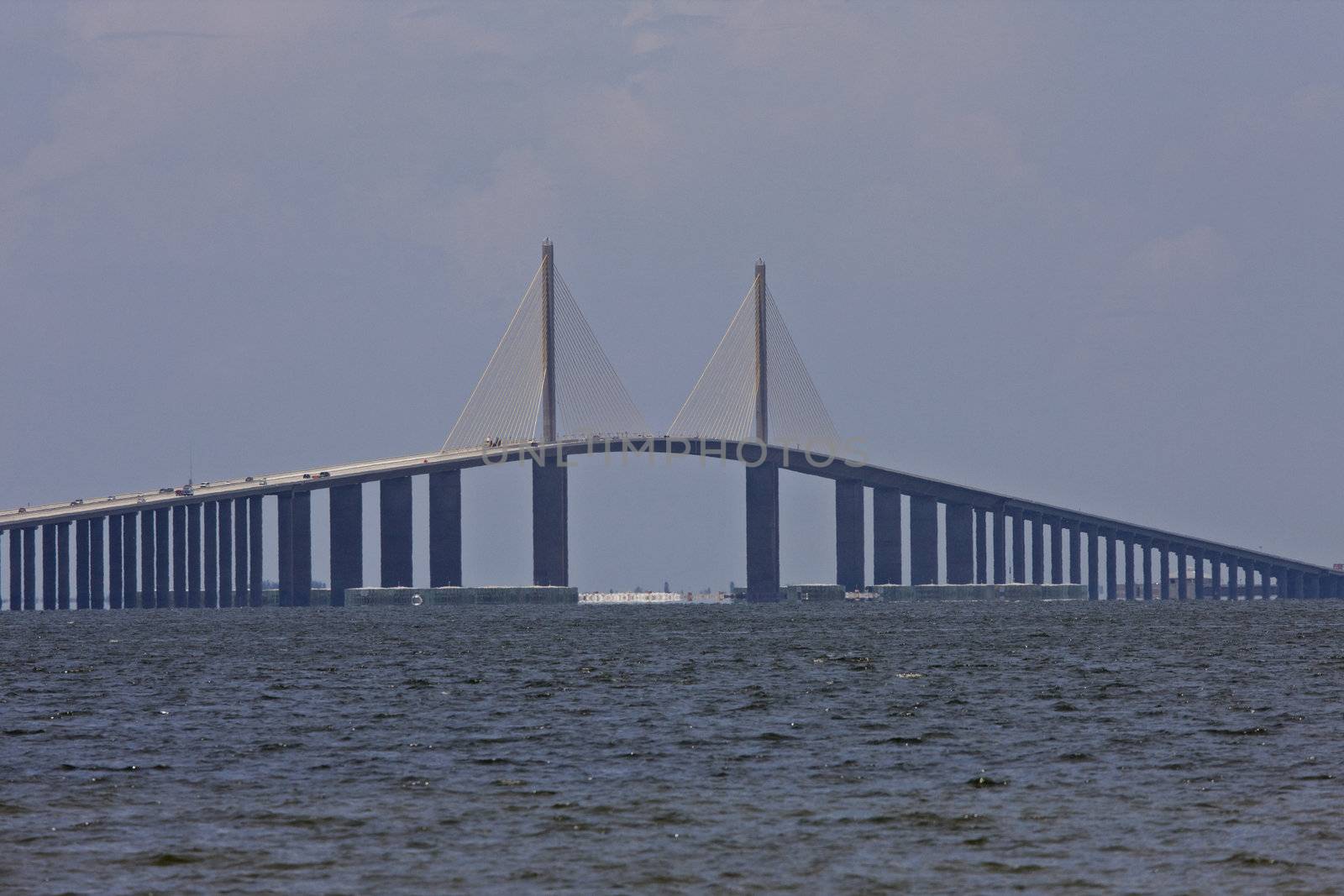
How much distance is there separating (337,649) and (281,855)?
164 ft

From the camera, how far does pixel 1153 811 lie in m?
24.4

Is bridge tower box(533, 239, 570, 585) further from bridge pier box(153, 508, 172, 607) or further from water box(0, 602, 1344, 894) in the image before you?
water box(0, 602, 1344, 894)

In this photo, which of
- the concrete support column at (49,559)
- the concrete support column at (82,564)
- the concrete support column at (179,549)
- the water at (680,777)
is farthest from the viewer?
the concrete support column at (49,559)

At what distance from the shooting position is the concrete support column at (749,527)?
151 metres

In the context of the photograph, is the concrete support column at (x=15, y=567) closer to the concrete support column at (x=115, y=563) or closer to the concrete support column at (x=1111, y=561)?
the concrete support column at (x=115, y=563)

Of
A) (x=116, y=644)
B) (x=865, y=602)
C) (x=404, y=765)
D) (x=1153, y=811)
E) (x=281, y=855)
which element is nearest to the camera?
(x=281, y=855)

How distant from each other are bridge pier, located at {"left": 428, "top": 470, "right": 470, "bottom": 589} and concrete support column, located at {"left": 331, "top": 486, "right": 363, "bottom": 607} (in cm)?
47

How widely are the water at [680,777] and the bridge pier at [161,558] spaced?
337 ft

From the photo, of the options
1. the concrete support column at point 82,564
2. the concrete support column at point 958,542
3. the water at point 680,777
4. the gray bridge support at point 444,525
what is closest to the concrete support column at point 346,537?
the gray bridge support at point 444,525

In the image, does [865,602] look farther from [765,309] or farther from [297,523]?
[297,523]

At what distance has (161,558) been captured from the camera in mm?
159625

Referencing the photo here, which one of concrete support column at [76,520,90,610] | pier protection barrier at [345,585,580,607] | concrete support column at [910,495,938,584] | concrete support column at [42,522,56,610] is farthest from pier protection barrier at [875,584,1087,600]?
concrete support column at [42,522,56,610]

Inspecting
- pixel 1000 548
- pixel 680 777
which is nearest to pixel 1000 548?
pixel 1000 548

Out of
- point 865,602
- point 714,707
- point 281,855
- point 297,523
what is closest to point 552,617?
point 297,523
